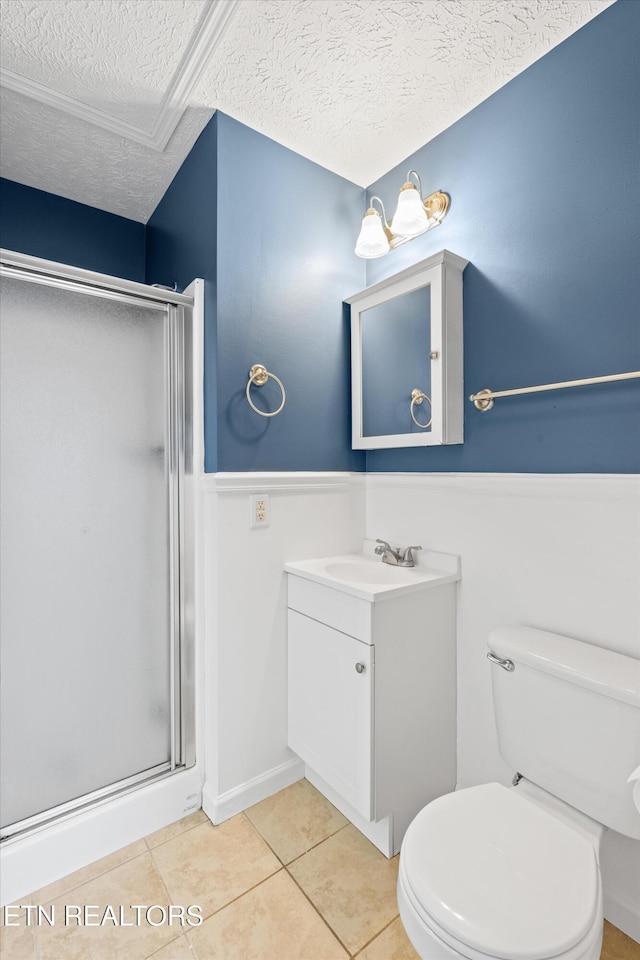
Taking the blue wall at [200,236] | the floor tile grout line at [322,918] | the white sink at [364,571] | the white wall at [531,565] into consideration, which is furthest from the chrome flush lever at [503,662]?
the blue wall at [200,236]

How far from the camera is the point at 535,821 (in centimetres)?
102

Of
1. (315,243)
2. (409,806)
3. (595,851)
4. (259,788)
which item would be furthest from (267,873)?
(315,243)

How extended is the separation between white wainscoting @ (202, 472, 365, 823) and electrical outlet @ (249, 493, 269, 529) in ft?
0.06

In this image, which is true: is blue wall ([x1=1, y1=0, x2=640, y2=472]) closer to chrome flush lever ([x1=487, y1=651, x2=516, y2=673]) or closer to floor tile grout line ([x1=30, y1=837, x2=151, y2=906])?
chrome flush lever ([x1=487, y1=651, x2=516, y2=673])

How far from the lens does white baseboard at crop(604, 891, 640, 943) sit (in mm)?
1151

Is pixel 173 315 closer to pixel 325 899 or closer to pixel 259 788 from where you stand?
pixel 259 788

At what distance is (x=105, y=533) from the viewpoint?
1.48 m

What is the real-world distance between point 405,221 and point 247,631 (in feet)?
5.15

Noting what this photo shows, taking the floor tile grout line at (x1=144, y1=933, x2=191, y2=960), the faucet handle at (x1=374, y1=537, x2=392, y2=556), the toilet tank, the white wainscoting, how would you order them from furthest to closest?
the faucet handle at (x1=374, y1=537, x2=392, y2=556)
the white wainscoting
the floor tile grout line at (x1=144, y1=933, x2=191, y2=960)
the toilet tank

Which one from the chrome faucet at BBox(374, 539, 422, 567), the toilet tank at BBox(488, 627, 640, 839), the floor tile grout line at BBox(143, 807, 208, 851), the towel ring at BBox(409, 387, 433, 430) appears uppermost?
the towel ring at BBox(409, 387, 433, 430)

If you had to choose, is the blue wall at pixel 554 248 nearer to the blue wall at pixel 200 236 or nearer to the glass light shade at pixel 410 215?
the glass light shade at pixel 410 215

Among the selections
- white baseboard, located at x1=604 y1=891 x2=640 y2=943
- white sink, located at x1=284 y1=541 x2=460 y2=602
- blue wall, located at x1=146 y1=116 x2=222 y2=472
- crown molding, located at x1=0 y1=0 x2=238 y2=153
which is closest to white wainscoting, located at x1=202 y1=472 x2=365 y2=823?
white sink, located at x1=284 y1=541 x2=460 y2=602

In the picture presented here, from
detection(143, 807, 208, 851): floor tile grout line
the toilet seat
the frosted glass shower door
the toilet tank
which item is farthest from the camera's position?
detection(143, 807, 208, 851): floor tile grout line

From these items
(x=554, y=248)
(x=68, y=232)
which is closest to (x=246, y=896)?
(x=554, y=248)
